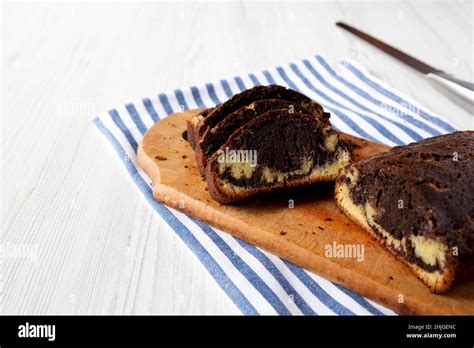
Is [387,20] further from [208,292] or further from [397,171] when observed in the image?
[208,292]

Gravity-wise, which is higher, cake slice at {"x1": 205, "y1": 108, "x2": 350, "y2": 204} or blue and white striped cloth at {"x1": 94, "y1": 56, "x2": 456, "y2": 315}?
Answer: cake slice at {"x1": 205, "y1": 108, "x2": 350, "y2": 204}

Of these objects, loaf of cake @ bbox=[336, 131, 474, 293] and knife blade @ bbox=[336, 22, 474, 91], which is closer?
loaf of cake @ bbox=[336, 131, 474, 293]

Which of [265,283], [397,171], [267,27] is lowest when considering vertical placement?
[267,27]

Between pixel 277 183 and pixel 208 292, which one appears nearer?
pixel 208 292

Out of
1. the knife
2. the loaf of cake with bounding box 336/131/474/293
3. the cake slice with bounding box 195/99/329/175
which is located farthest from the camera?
the knife

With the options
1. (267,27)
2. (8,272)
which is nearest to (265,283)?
(8,272)

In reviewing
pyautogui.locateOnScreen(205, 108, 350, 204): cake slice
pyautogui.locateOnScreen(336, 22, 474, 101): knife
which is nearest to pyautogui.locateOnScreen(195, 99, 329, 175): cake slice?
pyautogui.locateOnScreen(205, 108, 350, 204): cake slice

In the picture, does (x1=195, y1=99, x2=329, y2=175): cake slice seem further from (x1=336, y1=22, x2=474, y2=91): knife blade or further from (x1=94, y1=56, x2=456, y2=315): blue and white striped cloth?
(x1=336, y1=22, x2=474, y2=91): knife blade

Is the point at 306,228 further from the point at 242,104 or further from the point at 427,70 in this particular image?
the point at 427,70
